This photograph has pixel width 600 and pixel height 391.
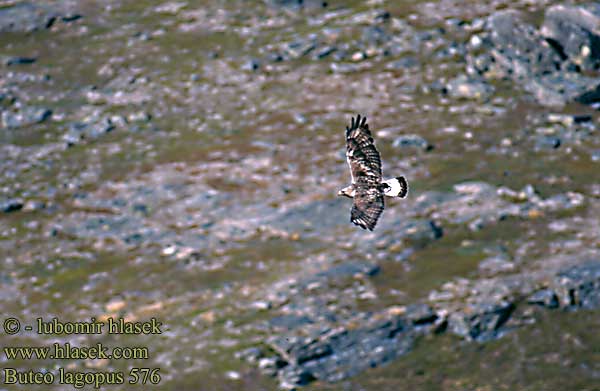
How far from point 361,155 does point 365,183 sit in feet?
1.38

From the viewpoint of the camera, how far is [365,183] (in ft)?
43.6

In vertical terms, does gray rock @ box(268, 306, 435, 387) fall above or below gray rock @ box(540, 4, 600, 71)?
below

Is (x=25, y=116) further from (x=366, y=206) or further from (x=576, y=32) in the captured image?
(x=366, y=206)

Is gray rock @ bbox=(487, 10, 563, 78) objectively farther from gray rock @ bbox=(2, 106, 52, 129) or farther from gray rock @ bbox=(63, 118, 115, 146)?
gray rock @ bbox=(2, 106, 52, 129)

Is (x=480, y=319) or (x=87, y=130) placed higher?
(x=87, y=130)

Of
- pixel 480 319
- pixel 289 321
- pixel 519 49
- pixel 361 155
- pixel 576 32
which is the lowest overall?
pixel 289 321

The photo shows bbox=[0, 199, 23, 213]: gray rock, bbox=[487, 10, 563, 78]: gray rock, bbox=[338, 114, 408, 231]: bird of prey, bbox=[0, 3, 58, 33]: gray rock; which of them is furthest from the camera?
bbox=[0, 3, 58, 33]: gray rock

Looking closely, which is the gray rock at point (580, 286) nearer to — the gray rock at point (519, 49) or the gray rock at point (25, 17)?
the gray rock at point (519, 49)

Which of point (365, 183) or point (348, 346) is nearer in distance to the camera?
point (365, 183)

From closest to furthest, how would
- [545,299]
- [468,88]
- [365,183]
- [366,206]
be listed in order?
[366,206] → [365,183] → [545,299] → [468,88]

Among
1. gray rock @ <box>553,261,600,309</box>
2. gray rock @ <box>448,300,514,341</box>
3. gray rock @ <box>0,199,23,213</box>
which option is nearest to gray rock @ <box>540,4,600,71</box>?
gray rock @ <box>553,261,600,309</box>

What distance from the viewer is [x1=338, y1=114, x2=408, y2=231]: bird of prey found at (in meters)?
13.0

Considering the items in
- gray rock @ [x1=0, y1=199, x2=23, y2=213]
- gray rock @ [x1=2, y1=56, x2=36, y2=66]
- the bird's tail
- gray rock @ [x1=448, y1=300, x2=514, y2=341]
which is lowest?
gray rock @ [x1=0, y1=199, x2=23, y2=213]

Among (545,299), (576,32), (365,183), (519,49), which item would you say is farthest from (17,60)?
(365,183)
